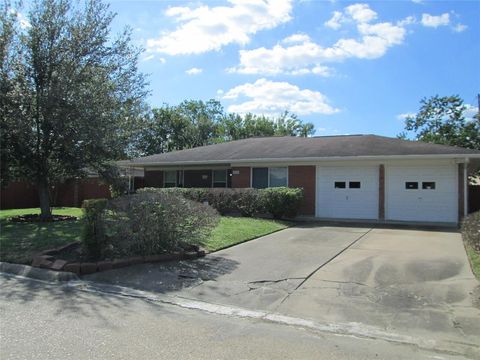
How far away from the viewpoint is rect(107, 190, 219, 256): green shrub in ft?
29.7

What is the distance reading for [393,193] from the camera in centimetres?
1741

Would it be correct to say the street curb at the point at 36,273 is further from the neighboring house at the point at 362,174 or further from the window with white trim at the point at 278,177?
the window with white trim at the point at 278,177

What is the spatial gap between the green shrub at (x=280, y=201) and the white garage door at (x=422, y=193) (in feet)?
12.2

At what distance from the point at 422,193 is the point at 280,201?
17.8 feet

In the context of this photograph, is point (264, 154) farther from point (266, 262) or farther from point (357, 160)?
point (266, 262)

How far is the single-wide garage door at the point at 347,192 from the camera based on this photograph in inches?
698

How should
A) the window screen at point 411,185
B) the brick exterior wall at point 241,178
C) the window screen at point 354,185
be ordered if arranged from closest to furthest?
the window screen at point 411,185
the window screen at point 354,185
the brick exterior wall at point 241,178

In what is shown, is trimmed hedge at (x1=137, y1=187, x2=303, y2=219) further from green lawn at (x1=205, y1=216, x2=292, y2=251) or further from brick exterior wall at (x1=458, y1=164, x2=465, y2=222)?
brick exterior wall at (x1=458, y1=164, x2=465, y2=222)

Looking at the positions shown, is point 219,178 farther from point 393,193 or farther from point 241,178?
point 393,193

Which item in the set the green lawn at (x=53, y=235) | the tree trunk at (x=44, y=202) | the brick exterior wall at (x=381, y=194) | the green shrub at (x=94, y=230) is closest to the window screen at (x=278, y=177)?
the green lawn at (x=53, y=235)

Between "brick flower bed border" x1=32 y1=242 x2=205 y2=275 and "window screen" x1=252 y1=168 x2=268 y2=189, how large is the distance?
35.5ft

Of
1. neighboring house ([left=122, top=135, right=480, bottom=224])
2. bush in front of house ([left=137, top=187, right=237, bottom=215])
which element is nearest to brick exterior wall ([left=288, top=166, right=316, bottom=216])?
neighboring house ([left=122, top=135, right=480, bottom=224])

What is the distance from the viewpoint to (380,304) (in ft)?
21.9

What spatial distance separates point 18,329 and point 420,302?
5.56 m
